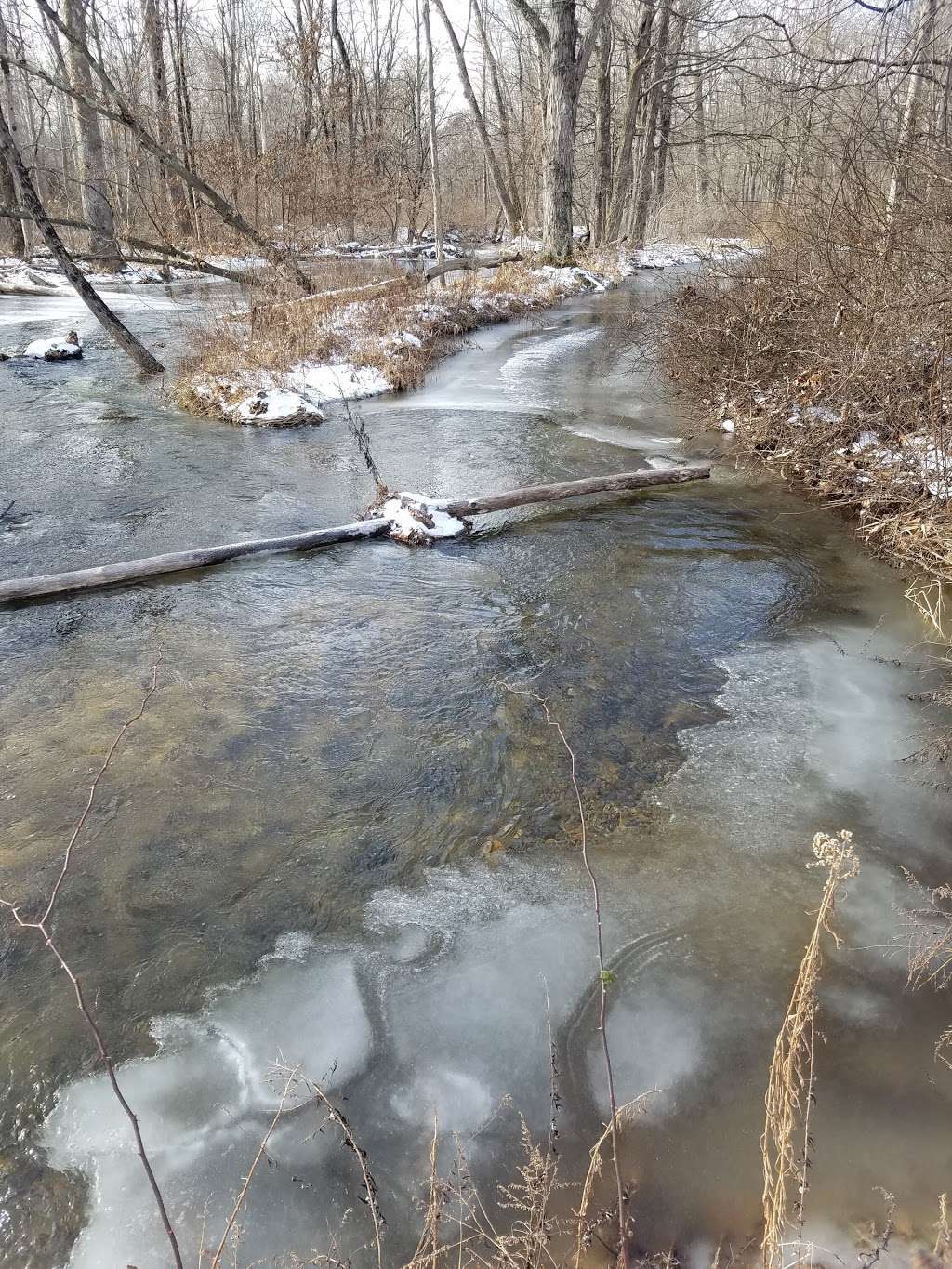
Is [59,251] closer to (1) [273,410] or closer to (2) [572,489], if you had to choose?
(1) [273,410]

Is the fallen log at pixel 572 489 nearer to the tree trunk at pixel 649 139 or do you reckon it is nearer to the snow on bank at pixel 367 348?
the snow on bank at pixel 367 348

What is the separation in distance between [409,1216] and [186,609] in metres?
4.44

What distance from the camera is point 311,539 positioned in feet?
21.9

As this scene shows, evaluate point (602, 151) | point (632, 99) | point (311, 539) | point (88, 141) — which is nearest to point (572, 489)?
point (311, 539)

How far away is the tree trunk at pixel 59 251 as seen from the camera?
9680 mm

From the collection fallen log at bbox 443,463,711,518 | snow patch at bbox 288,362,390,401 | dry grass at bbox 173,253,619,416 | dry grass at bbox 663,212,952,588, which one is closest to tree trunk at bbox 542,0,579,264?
dry grass at bbox 173,253,619,416

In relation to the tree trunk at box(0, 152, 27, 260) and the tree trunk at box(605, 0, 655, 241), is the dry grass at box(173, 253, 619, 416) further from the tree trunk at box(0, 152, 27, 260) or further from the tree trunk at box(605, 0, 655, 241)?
the tree trunk at box(0, 152, 27, 260)

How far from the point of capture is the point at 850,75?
6.38m

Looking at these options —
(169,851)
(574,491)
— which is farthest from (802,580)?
(169,851)

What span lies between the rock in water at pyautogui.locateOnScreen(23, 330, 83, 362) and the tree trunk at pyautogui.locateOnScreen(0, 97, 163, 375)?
5.57ft

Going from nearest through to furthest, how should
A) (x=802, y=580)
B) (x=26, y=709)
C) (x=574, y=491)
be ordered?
(x=26, y=709)
(x=802, y=580)
(x=574, y=491)

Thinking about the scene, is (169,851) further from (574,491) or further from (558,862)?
(574,491)

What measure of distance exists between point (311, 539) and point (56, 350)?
9191 millimetres

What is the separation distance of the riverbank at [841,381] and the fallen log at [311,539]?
1.17 meters
